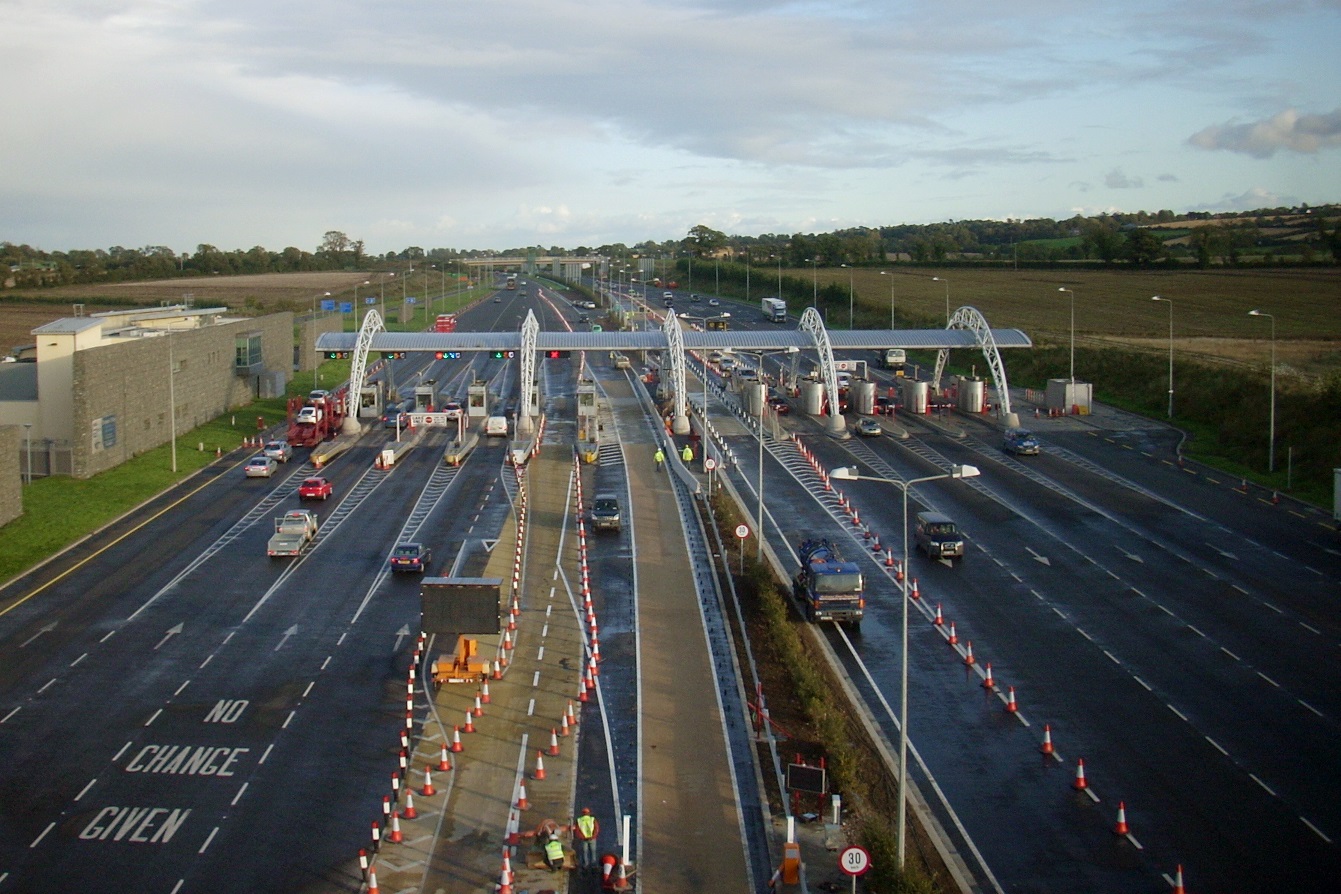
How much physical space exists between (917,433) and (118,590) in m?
43.9

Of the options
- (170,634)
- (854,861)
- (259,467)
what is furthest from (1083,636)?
(259,467)

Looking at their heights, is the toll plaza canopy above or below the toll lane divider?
above

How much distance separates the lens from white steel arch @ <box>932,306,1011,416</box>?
7131 cm

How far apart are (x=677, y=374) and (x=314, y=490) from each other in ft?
82.6

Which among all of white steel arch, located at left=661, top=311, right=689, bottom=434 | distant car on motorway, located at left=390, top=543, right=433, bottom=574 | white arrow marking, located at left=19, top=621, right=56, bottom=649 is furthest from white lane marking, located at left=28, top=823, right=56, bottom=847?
white steel arch, located at left=661, top=311, right=689, bottom=434

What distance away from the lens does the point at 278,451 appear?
60812 mm

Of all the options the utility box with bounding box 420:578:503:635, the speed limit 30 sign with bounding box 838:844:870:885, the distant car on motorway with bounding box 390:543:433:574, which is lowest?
the speed limit 30 sign with bounding box 838:844:870:885

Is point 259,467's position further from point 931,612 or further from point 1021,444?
point 1021,444

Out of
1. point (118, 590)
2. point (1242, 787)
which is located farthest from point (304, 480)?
point (1242, 787)

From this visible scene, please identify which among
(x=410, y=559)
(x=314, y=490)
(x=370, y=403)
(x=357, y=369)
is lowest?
(x=410, y=559)

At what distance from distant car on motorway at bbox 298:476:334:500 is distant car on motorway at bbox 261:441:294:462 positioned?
7778 mm

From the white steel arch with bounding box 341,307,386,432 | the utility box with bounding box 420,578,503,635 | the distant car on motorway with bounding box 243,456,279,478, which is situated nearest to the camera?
the utility box with bounding box 420,578,503,635

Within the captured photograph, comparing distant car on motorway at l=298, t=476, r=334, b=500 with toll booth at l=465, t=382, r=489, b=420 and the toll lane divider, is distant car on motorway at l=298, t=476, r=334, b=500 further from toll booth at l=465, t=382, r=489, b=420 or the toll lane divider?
toll booth at l=465, t=382, r=489, b=420

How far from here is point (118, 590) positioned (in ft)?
129
